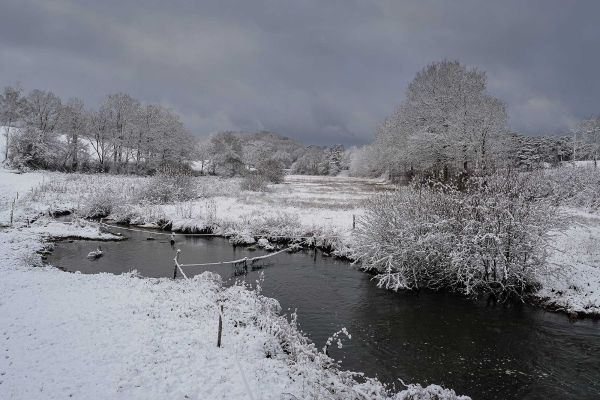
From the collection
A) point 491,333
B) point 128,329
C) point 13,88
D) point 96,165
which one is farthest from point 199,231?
point 13,88

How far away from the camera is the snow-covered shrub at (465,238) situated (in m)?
15.2

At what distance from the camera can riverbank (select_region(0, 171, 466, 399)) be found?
7.58 meters

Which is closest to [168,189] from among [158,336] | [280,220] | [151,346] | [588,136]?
[280,220]

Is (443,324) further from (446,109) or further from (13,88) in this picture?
(13,88)

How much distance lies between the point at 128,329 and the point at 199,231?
60.3ft

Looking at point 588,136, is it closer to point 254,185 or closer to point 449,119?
point 449,119

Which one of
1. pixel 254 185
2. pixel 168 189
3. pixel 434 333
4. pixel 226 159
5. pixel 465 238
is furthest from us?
pixel 226 159

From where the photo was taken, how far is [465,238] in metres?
15.4

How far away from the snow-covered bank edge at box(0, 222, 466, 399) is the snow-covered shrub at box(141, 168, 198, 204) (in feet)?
74.6

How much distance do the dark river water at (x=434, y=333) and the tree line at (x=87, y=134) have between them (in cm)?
3950

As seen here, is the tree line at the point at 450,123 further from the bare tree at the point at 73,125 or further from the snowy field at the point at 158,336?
the bare tree at the point at 73,125

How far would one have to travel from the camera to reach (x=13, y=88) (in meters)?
53.7

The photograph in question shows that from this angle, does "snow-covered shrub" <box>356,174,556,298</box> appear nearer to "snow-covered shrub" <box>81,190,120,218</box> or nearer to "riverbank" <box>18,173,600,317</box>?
"riverbank" <box>18,173,600,317</box>

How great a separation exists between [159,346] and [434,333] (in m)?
8.67
